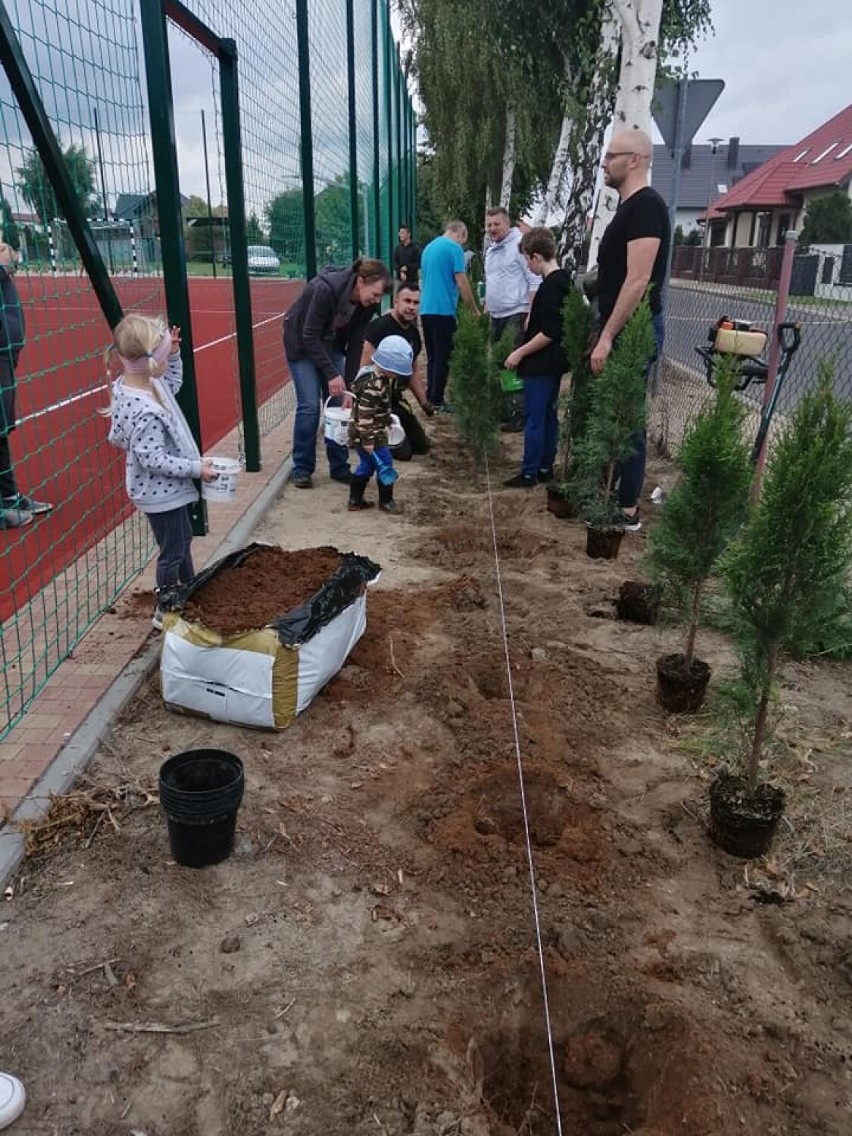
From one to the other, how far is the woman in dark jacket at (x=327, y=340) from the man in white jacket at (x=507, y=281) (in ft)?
7.61

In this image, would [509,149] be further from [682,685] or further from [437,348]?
[682,685]

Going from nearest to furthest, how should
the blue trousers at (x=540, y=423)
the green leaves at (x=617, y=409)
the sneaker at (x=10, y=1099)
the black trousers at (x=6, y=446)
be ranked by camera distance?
the sneaker at (x=10, y=1099)
the green leaves at (x=617, y=409)
the black trousers at (x=6, y=446)
the blue trousers at (x=540, y=423)

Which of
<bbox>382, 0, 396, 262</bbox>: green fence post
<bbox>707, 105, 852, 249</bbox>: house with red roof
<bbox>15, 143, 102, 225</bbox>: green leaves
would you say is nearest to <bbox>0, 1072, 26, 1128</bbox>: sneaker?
<bbox>15, 143, 102, 225</bbox>: green leaves

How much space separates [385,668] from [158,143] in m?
3.10

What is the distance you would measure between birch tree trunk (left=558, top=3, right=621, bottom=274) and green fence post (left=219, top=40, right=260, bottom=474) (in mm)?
3737

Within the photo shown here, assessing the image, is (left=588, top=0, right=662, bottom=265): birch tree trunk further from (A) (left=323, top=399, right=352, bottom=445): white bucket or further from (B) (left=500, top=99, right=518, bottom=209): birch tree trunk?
(B) (left=500, top=99, right=518, bottom=209): birch tree trunk

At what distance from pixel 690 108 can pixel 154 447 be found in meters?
5.86

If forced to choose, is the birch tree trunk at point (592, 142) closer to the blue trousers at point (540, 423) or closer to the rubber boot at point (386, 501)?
the blue trousers at point (540, 423)

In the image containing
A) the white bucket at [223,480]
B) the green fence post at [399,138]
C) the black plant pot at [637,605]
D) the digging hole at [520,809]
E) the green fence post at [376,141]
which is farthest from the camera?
the green fence post at [399,138]

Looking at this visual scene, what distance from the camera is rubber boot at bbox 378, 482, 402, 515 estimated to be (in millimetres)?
6414

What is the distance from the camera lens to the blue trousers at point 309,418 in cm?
669

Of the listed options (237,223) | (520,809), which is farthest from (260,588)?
(237,223)

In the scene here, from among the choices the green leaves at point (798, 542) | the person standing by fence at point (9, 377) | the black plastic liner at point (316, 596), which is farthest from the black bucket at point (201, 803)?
the person standing by fence at point (9, 377)

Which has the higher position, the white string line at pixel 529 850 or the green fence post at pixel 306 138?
the green fence post at pixel 306 138
